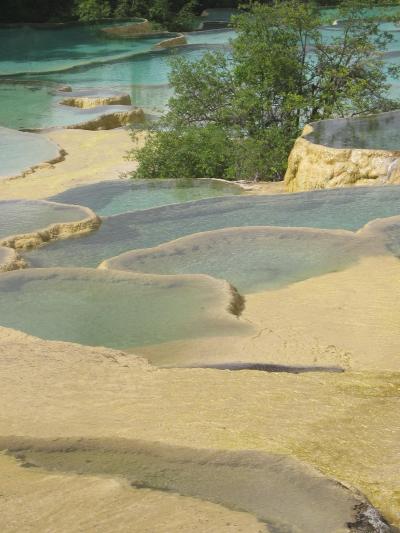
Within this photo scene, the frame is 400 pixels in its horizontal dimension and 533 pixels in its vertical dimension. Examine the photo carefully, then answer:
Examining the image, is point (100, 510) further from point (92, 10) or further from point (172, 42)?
point (92, 10)

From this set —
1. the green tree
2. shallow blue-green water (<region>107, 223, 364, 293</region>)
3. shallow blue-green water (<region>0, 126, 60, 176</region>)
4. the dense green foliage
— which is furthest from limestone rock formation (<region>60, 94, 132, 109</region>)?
the green tree

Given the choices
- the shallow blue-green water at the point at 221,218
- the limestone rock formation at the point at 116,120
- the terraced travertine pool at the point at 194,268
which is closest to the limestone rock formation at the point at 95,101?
the limestone rock formation at the point at 116,120

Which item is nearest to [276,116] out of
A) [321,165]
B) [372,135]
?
[372,135]

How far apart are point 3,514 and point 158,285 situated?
116 inches

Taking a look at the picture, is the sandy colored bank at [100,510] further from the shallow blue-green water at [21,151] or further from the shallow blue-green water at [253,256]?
the shallow blue-green water at [21,151]

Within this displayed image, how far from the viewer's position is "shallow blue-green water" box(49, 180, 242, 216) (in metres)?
9.17

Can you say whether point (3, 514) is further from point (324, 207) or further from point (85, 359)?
point (324, 207)

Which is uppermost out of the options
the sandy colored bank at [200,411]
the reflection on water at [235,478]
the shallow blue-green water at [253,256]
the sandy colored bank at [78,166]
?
the reflection on water at [235,478]

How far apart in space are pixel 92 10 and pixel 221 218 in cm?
2421

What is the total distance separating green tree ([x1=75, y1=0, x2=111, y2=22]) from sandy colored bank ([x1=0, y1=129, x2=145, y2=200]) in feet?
56.3

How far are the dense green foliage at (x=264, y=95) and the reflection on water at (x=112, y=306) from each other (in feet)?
16.0

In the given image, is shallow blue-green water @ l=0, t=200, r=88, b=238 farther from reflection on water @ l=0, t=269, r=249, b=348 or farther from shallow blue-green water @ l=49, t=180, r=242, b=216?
reflection on water @ l=0, t=269, r=249, b=348

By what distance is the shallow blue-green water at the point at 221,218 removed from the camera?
24.2 ft

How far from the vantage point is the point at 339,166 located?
908cm
